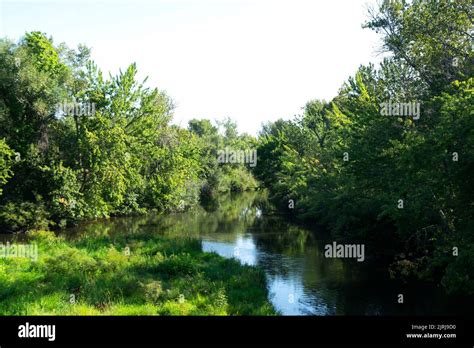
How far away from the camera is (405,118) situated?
2788cm

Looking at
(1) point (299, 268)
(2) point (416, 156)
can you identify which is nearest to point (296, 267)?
(1) point (299, 268)

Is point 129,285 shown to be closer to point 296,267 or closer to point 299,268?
point 299,268

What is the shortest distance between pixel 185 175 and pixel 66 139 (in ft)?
48.0

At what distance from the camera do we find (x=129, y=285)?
18.8 meters

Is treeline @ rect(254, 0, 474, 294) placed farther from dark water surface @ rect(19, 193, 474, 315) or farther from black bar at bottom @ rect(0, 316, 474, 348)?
black bar at bottom @ rect(0, 316, 474, 348)

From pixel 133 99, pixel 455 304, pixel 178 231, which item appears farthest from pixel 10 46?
pixel 455 304

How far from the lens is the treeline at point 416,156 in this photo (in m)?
18.7

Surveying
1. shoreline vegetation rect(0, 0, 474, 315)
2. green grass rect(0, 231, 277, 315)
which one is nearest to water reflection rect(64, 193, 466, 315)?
shoreline vegetation rect(0, 0, 474, 315)

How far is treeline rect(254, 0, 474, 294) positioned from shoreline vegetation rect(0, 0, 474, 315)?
99 mm

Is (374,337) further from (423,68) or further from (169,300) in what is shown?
(423,68)

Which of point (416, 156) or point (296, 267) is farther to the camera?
point (296, 267)

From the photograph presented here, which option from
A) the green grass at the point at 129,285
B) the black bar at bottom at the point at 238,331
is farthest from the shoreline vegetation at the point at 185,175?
the black bar at bottom at the point at 238,331

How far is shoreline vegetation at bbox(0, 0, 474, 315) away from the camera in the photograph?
18.5 metres

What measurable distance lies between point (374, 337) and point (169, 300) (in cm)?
885
